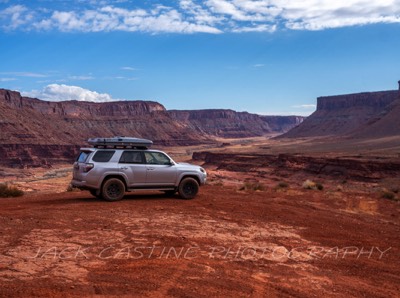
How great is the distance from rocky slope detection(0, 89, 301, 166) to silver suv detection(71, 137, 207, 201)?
7166 centimetres

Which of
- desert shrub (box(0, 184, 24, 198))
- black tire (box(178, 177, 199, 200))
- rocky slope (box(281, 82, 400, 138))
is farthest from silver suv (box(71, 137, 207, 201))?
rocky slope (box(281, 82, 400, 138))

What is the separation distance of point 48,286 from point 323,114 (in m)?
165

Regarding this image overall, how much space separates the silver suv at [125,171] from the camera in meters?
12.1

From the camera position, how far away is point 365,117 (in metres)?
140

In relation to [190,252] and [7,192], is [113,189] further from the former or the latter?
[7,192]

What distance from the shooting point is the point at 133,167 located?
41.1 feet

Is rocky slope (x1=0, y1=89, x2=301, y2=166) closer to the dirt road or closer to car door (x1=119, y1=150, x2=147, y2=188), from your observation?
car door (x1=119, y1=150, x2=147, y2=188)

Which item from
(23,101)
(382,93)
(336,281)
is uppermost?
(382,93)

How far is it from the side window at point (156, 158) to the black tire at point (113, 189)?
1.14 m

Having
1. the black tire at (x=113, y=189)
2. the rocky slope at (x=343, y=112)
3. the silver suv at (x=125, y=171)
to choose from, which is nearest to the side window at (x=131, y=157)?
the silver suv at (x=125, y=171)

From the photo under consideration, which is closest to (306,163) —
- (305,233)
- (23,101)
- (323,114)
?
(305,233)

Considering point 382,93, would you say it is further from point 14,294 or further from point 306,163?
point 14,294

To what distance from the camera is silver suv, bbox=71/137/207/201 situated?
1210 cm

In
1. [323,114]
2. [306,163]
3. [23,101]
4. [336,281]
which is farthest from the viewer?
[323,114]
